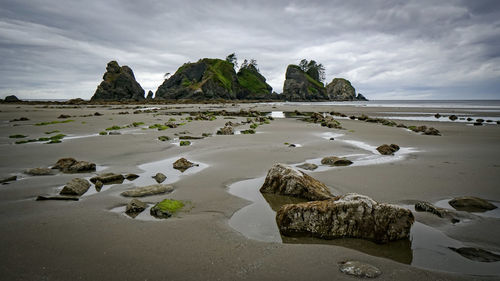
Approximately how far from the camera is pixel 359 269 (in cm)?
280

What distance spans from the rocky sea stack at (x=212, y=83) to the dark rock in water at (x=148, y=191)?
104681 mm

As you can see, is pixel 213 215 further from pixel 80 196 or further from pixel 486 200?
pixel 486 200

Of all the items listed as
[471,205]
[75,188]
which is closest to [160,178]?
[75,188]

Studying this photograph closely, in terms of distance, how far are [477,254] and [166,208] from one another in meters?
4.46

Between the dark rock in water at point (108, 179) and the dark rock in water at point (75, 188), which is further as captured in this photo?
the dark rock in water at point (108, 179)

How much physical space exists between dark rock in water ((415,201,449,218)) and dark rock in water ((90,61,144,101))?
371 feet

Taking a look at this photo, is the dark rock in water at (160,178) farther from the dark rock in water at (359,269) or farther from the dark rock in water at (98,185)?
the dark rock in water at (359,269)

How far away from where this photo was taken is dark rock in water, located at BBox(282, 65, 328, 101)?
13762cm

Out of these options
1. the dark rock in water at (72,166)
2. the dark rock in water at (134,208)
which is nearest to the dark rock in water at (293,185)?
the dark rock in water at (134,208)

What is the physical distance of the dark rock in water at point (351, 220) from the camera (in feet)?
11.5

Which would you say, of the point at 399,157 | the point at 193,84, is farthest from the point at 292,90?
the point at 399,157

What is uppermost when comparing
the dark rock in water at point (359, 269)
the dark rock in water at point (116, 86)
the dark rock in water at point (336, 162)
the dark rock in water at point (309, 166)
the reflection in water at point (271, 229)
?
the dark rock in water at point (116, 86)

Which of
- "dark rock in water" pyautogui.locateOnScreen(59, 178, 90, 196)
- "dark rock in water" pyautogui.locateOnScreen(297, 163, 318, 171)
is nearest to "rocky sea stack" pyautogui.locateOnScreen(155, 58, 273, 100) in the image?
"dark rock in water" pyautogui.locateOnScreen(297, 163, 318, 171)

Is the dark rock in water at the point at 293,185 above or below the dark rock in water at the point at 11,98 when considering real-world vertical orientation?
below
